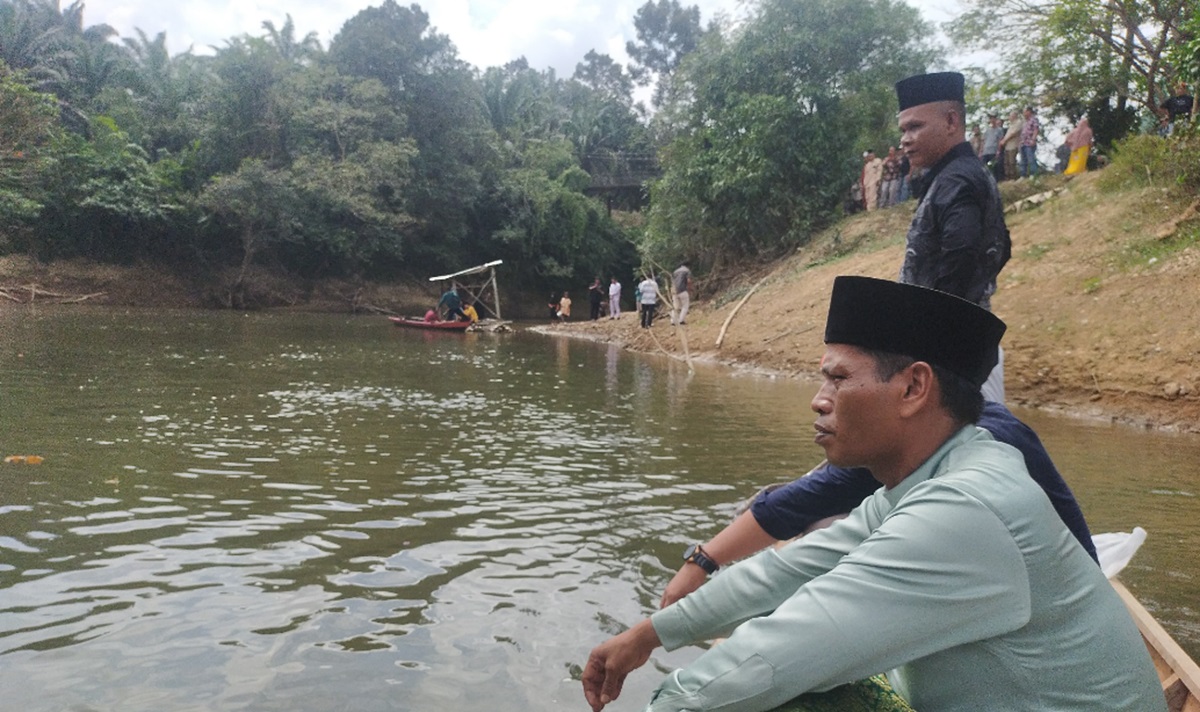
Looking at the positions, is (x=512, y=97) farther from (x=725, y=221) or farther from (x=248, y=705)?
(x=248, y=705)

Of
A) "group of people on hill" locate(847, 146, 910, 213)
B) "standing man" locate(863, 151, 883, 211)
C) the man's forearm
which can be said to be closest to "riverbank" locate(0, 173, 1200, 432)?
"group of people on hill" locate(847, 146, 910, 213)

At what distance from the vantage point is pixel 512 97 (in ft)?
147

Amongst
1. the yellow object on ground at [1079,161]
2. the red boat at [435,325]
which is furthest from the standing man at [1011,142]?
the red boat at [435,325]

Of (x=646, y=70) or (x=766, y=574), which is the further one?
(x=646, y=70)

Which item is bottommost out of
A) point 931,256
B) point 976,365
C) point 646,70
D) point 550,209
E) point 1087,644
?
point 1087,644

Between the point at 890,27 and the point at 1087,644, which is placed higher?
the point at 890,27

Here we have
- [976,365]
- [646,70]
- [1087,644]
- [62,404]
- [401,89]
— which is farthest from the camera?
[646,70]

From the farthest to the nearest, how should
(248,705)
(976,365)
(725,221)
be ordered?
(725,221), (248,705), (976,365)

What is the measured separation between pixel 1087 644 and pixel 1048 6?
67.8 feet

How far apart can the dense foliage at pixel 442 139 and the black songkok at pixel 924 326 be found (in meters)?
18.2

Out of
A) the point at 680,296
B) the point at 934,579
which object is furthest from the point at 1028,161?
the point at 934,579

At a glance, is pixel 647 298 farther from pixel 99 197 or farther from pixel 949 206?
pixel 99 197

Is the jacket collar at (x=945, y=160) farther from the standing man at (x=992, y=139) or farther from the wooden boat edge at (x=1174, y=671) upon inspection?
the standing man at (x=992, y=139)

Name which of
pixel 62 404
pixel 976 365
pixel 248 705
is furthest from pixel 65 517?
pixel 976 365
